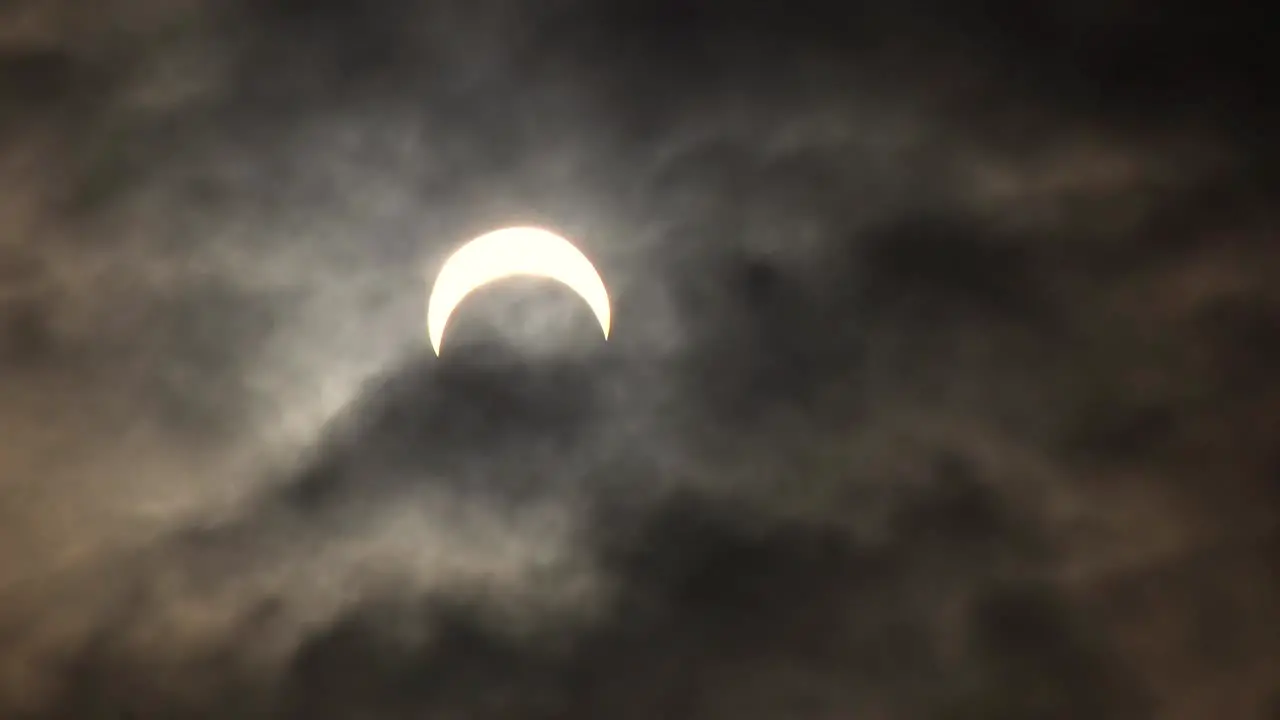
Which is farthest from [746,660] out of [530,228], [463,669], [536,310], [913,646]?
[530,228]

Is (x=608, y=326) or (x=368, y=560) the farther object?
(x=368, y=560)

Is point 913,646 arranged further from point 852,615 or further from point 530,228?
point 530,228

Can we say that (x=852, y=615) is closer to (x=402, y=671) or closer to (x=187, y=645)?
(x=402, y=671)

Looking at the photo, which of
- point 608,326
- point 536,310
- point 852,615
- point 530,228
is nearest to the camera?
point 530,228

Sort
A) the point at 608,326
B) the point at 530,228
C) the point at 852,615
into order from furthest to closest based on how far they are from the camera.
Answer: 1. the point at 852,615
2. the point at 608,326
3. the point at 530,228

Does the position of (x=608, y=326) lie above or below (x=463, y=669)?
above

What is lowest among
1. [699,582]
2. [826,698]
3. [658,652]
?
[826,698]
